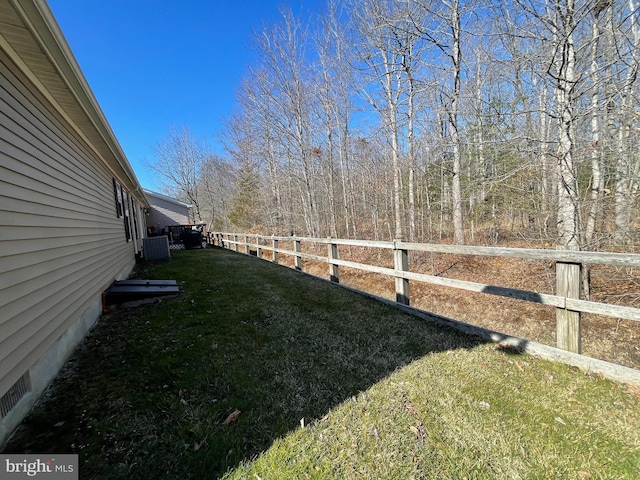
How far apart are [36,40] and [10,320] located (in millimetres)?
2250

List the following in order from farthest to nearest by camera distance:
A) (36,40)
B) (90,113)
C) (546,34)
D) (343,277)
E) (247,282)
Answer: (343,277) → (247,282) → (546,34) → (90,113) → (36,40)

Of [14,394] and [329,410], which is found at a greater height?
[14,394]

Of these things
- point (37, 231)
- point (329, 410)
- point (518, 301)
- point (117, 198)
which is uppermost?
point (117, 198)

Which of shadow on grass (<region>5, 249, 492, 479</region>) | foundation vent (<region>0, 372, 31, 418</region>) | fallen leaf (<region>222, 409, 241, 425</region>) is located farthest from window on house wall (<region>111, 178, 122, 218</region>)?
fallen leaf (<region>222, 409, 241, 425</region>)

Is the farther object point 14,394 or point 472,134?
point 472,134

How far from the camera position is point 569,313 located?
253cm

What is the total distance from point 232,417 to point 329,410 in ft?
2.26

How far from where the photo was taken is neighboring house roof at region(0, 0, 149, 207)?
83.0 inches

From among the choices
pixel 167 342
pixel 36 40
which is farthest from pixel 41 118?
pixel 167 342

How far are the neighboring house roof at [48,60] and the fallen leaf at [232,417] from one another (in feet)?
10.4

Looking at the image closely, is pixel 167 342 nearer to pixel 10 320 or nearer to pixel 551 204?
pixel 10 320

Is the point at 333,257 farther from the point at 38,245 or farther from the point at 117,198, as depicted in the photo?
the point at 117,198

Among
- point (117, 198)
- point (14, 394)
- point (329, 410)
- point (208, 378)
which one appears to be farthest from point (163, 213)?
point (329, 410)

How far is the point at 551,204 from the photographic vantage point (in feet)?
18.4
